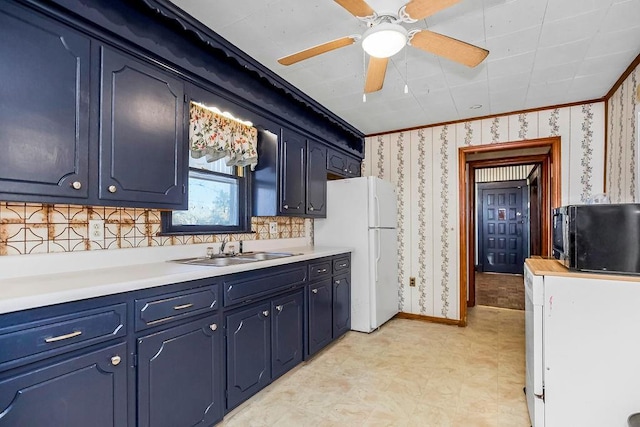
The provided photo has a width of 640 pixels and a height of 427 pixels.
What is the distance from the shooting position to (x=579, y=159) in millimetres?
3250

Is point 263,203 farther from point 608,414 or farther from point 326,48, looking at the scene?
point 608,414

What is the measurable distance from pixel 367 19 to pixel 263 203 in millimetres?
1690

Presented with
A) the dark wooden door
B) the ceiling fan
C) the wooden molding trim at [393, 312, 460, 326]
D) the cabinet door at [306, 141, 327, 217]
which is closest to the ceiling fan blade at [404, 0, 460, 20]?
the ceiling fan

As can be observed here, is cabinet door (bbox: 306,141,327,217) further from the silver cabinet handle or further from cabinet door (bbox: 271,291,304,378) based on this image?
the silver cabinet handle

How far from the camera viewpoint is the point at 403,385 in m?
2.43

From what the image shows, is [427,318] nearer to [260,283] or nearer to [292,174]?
[292,174]

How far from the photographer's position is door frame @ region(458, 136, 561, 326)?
11.1ft

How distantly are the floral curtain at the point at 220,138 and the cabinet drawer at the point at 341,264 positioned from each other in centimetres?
120

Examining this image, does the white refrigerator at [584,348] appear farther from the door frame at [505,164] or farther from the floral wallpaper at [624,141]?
the door frame at [505,164]

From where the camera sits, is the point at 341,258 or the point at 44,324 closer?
the point at 44,324

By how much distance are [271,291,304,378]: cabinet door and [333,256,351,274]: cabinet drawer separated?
0.64m

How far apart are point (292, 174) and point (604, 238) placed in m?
2.23

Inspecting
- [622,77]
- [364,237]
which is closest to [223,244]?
[364,237]

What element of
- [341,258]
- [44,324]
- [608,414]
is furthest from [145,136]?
[608,414]
